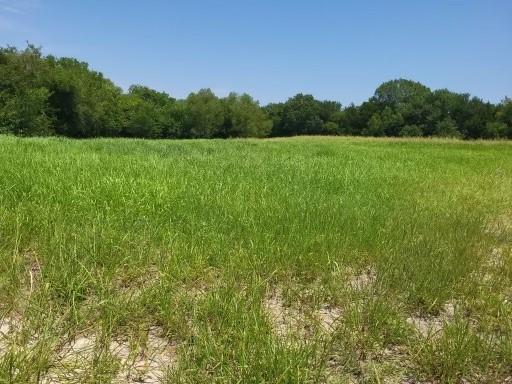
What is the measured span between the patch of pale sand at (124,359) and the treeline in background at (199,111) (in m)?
53.8

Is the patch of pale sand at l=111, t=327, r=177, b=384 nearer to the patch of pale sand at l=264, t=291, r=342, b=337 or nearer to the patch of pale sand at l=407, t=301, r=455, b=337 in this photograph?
the patch of pale sand at l=264, t=291, r=342, b=337

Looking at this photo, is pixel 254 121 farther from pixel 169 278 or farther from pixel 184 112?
pixel 169 278

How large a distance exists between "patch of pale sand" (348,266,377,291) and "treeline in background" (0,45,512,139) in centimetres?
5343

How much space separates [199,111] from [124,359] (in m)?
89.2

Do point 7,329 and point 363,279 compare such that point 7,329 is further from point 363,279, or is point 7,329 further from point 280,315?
point 363,279

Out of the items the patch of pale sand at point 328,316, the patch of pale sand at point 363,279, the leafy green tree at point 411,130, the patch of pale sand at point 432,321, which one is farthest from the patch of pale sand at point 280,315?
the leafy green tree at point 411,130

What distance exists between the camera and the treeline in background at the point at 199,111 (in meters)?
58.8

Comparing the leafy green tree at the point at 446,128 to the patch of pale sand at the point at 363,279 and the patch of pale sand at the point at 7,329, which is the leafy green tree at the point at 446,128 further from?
the patch of pale sand at the point at 7,329

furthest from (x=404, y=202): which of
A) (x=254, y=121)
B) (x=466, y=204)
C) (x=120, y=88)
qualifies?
(x=120, y=88)

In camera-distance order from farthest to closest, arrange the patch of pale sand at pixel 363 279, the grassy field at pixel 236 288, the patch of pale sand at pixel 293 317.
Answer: the patch of pale sand at pixel 363 279 → the patch of pale sand at pixel 293 317 → the grassy field at pixel 236 288

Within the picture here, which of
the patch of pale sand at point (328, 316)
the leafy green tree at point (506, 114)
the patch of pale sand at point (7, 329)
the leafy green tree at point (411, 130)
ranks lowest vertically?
the patch of pale sand at point (328, 316)

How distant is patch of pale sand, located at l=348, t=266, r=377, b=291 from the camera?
3534mm

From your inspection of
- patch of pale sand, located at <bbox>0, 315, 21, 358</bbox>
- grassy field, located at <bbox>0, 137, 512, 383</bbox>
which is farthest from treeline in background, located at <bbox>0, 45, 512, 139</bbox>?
patch of pale sand, located at <bbox>0, 315, 21, 358</bbox>

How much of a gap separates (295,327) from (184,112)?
304 ft
